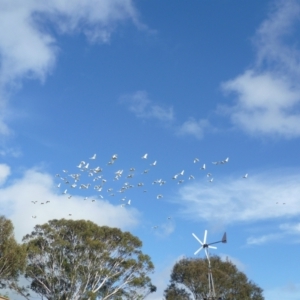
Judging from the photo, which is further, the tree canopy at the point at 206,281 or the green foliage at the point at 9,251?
the tree canopy at the point at 206,281

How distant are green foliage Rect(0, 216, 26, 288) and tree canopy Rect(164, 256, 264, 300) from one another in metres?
21.7

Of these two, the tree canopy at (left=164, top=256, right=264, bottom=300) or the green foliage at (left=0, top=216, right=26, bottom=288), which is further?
the tree canopy at (left=164, top=256, right=264, bottom=300)

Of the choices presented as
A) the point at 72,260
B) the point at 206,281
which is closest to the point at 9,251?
the point at 72,260

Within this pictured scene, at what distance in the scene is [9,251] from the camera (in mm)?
38406

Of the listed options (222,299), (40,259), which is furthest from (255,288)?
(40,259)

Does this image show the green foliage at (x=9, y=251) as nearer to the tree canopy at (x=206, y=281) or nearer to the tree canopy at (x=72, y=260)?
the tree canopy at (x=72, y=260)

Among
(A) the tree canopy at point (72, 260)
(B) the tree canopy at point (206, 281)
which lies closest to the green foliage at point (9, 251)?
(A) the tree canopy at point (72, 260)

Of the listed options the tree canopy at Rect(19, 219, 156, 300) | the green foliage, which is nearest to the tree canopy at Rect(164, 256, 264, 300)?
the tree canopy at Rect(19, 219, 156, 300)

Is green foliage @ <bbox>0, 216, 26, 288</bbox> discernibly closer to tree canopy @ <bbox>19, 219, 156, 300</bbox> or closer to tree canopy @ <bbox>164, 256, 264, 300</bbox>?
tree canopy @ <bbox>19, 219, 156, 300</bbox>

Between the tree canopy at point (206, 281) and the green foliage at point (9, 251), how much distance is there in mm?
21659

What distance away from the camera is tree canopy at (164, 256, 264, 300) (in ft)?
175

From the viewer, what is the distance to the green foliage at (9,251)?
126ft

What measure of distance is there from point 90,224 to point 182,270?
543 inches

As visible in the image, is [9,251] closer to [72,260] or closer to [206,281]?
[72,260]
